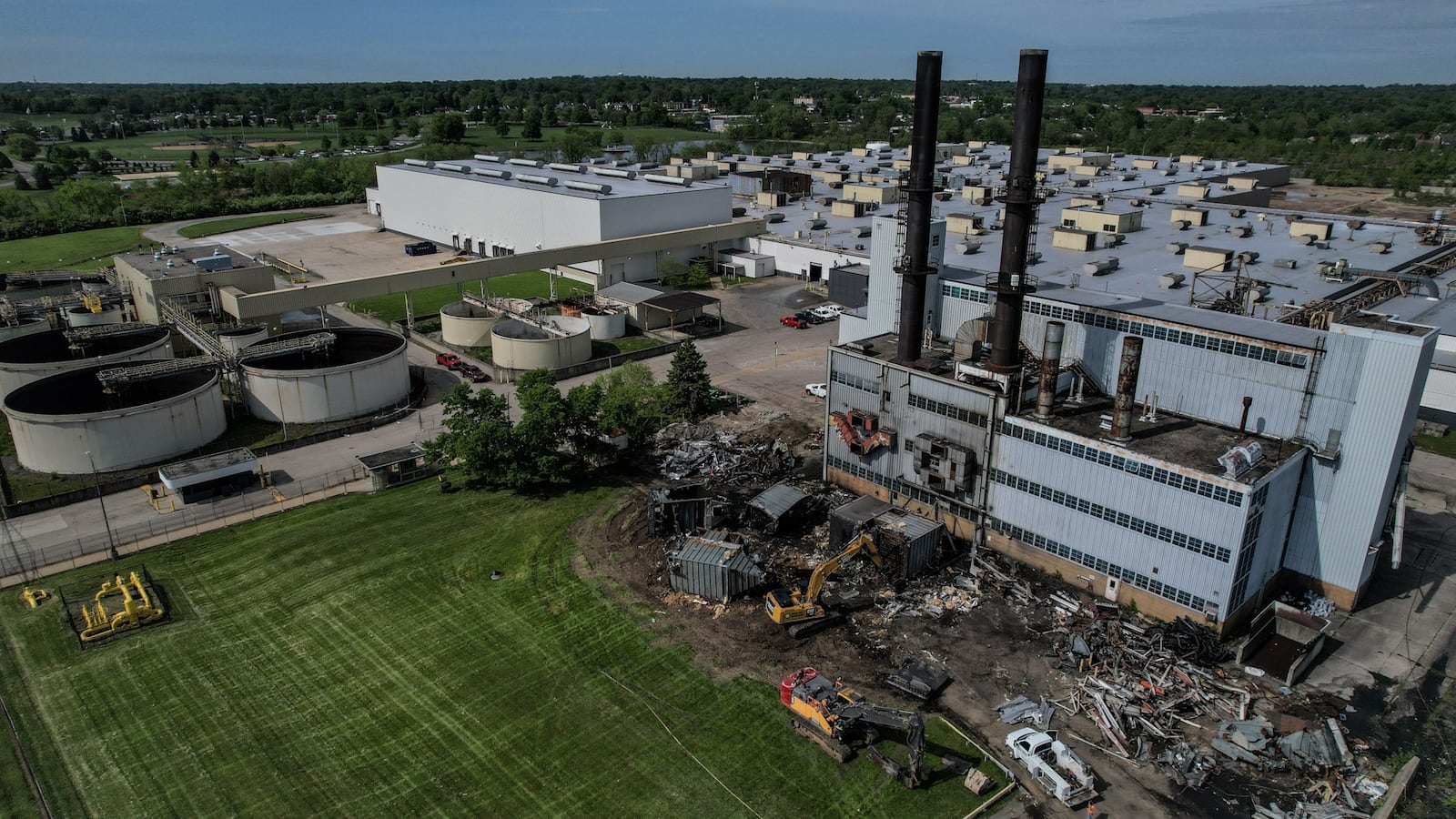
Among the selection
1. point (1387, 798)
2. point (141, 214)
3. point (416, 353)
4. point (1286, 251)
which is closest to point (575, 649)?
point (1387, 798)

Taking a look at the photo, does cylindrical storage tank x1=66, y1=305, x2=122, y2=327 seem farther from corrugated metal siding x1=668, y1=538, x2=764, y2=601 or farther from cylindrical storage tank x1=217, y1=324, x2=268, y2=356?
corrugated metal siding x1=668, y1=538, x2=764, y2=601

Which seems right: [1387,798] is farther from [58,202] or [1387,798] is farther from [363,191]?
[58,202]

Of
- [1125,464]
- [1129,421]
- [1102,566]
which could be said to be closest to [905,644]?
[1102,566]

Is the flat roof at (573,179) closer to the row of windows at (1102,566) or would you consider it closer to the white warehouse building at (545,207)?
the white warehouse building at (545,207)

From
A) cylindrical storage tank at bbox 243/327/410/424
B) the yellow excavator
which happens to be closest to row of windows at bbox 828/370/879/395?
the yellow excavator

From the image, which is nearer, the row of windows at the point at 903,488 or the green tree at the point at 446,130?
the row of windows at the point at 903,488

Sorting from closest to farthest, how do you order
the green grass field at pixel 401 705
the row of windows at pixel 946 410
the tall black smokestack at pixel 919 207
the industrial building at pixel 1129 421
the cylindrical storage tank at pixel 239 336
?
the green grass field at pixel 401 705 → the industrial building at pixel 1129 421 → the row of windows at pixel 946 410 → the tall black smokestack at pixel 919 207 → the cylindrical storage tank at pixel 239 336

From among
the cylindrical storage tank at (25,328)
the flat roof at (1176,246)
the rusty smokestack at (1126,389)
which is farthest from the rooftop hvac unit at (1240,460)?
the cylindrical storage tank at (25,328)

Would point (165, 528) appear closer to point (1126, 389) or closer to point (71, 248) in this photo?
point (1126, 389)
